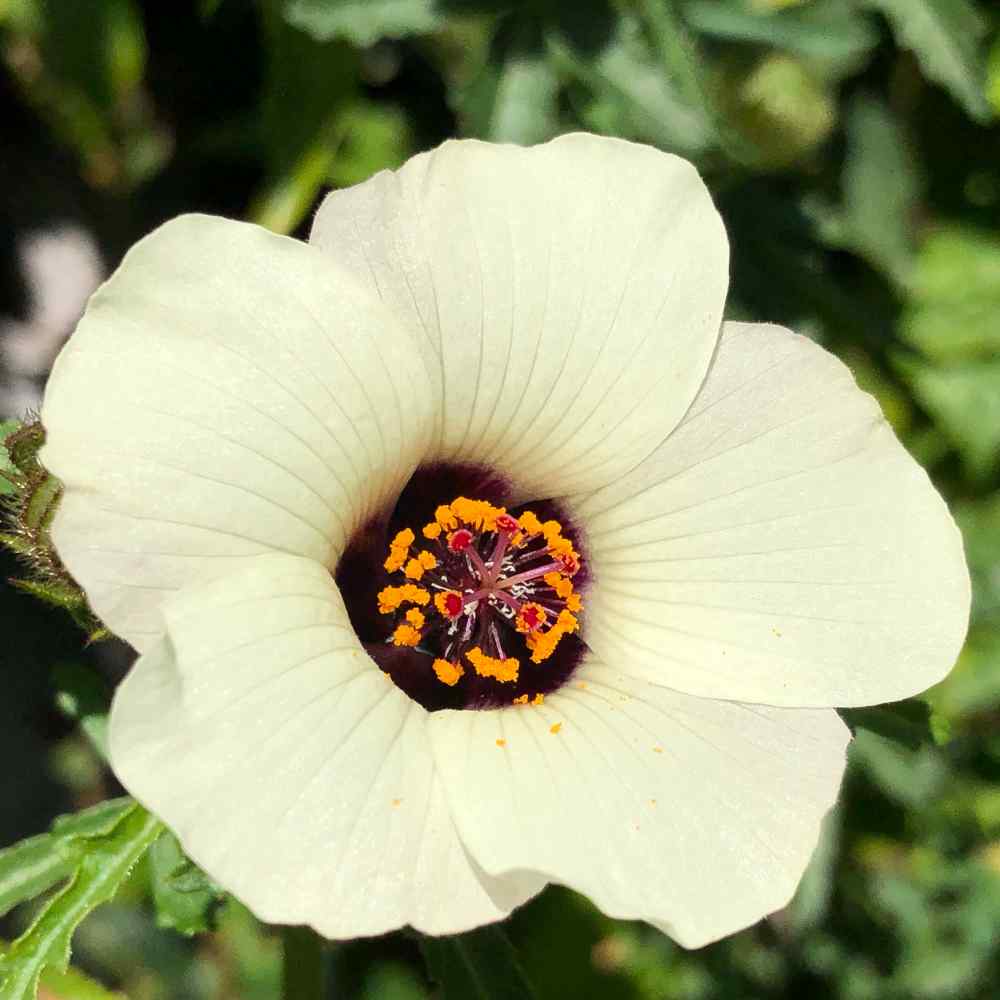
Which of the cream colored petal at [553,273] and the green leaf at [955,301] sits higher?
the cream colored petal at [553,273]

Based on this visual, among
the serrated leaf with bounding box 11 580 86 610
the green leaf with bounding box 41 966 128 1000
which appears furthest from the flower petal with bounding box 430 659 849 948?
the green leaf with bounding box 41 966 128 1000

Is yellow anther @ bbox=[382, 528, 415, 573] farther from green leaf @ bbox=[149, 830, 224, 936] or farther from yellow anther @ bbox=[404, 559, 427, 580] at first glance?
green leaf @ bbox=[149, 830, 224, 936]

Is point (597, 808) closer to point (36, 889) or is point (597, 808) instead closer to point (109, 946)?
point (36, 889)

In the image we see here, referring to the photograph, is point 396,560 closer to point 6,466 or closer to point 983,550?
point 6,466

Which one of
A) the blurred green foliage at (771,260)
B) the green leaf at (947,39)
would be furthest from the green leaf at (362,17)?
the green leaf at (947,39)

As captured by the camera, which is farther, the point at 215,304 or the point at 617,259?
the point at 617,259

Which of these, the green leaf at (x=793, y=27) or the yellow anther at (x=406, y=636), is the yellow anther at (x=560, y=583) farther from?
the green leaf at (x=793, y=27)

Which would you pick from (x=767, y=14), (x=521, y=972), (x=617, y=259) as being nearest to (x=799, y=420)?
(x=617, y=259)
